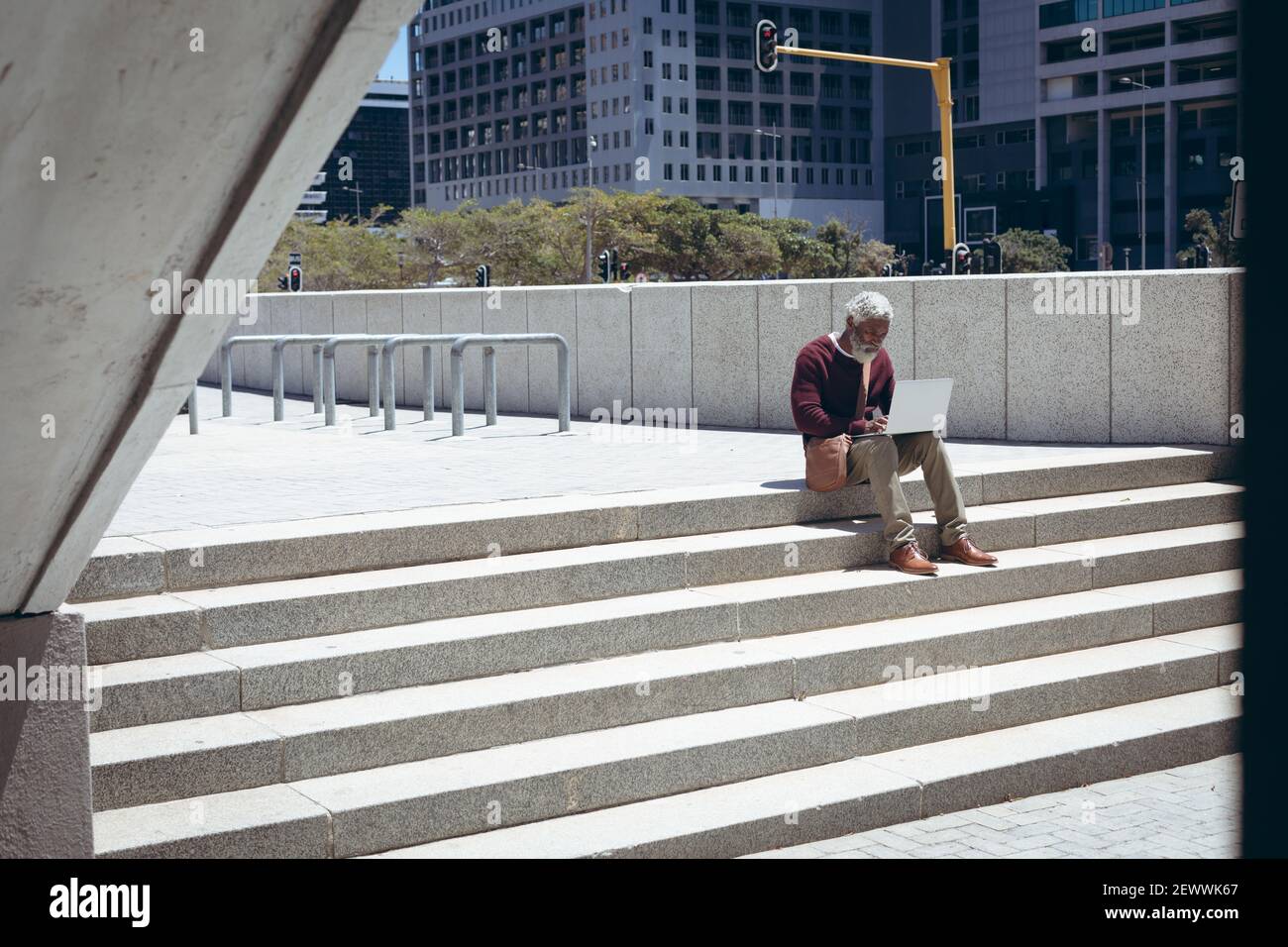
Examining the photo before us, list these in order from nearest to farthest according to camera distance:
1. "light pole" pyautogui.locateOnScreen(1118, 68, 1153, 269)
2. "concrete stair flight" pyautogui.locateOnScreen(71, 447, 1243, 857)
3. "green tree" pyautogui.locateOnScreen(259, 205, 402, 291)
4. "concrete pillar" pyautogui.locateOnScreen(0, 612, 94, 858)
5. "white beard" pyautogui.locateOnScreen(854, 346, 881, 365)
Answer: "concrete pillar" pyautogui.locateOnScreen(0, 612, 94, 858), "concrete stair flight" pyautogui.locateOnScreen(71, 447, 1243, 857), "white beard" pyautogui.locateOnScreen(854, 346, 881, 365), "green tree" pyautogui.locateOnScreen(259, 205, 402, 291), "light pole" pyautogui.locateOnScreen(1118, 68, 1153, 269)

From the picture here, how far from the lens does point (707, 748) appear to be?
6.23m

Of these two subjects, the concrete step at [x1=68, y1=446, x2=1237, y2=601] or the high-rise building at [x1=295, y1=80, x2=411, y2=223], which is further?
the high-rise building at [x1=295, y1=80, x2=411, y2=223]

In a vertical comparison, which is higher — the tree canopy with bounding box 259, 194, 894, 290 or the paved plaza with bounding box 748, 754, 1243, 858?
the tree canopy with bounding box 259, 194, 894, 290

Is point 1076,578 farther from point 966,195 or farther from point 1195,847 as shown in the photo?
point 966,195

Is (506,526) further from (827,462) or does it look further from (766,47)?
(766,47)

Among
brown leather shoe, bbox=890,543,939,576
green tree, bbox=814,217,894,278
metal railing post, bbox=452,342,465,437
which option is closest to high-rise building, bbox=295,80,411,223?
green tree, bbox=814,217,894,278

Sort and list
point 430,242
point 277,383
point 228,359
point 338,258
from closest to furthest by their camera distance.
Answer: point 277,383, point 228,359, point 338,258, point 430,242

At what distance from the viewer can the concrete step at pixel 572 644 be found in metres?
5.80

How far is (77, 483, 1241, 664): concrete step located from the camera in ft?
20.0

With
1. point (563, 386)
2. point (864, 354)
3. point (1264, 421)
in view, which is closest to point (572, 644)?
point (864, 354)

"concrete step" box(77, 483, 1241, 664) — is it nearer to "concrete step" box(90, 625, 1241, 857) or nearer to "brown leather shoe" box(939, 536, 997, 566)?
"brown leather shoe" box(939, 536, 997, 566)

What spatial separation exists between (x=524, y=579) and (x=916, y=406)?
8.29 ft

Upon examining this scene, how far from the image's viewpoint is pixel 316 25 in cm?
309

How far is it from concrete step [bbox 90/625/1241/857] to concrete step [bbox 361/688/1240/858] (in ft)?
0.21
